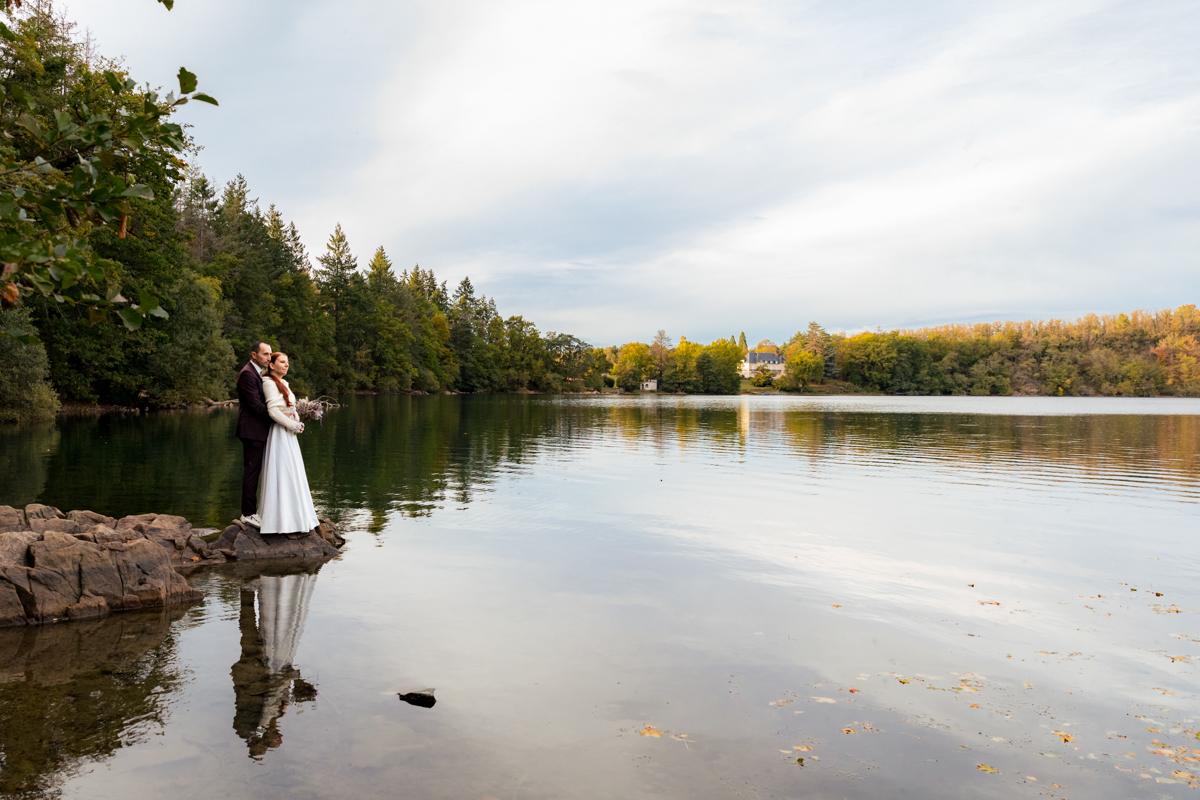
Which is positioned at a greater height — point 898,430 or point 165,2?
point 165,2

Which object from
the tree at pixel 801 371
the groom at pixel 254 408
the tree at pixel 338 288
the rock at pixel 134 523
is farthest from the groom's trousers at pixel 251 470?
the tree at pixel 801 371

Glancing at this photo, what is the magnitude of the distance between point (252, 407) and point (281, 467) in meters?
0.93

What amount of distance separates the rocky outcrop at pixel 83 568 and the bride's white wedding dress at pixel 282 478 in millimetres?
674

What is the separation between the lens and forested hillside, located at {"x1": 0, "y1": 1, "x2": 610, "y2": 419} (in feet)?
27.6

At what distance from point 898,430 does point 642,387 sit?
132642mm

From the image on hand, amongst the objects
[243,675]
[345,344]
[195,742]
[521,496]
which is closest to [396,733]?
[195,742]

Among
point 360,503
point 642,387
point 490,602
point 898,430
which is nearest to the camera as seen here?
point 490,602

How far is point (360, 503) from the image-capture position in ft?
51.7

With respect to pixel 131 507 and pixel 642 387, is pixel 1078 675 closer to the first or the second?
pixel 131 507

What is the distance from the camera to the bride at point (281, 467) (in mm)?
9797

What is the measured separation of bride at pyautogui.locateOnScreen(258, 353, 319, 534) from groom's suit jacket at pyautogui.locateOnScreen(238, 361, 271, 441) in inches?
3.5

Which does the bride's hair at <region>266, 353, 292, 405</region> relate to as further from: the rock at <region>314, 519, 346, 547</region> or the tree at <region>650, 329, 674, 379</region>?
the tree at <region>650, 329, 674, 379</region>

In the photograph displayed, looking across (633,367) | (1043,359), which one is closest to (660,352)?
(633,367)

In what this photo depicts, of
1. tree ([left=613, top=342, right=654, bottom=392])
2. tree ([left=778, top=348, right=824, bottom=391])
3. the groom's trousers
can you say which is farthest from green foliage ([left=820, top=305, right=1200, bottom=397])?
the groom's trousers
